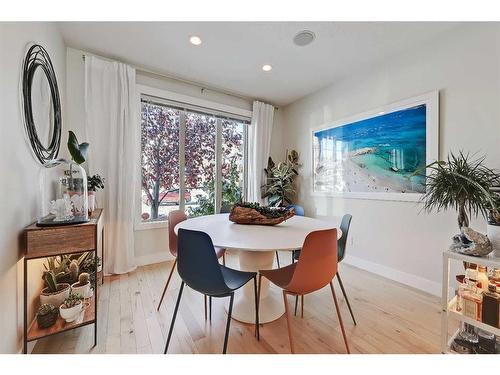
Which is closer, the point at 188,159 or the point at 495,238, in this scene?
the point at 495,238

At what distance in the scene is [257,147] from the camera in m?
→ 3.70

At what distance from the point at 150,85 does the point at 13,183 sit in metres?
2.11

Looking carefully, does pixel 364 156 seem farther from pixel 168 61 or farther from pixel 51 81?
pixel 51 81

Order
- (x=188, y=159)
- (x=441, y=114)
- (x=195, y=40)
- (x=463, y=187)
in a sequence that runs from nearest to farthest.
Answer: (x=463, y=187)
(x=441, y=114)
(x=195, y=40)
(x=188, y=159)

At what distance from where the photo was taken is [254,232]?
1556 millimetres

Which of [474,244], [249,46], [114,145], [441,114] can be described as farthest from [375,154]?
[114,145]

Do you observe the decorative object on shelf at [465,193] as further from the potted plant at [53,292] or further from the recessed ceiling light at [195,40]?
the potted plant at [53,292]

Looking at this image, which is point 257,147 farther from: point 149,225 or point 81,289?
point 81,289

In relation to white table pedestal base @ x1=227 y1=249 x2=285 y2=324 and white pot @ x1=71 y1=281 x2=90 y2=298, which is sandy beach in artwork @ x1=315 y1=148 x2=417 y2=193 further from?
white pot @ x1=71 y1=281 x2=90 y2=298

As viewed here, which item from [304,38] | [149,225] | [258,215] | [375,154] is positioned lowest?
[149,225]

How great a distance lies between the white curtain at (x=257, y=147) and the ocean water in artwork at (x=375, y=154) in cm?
94
